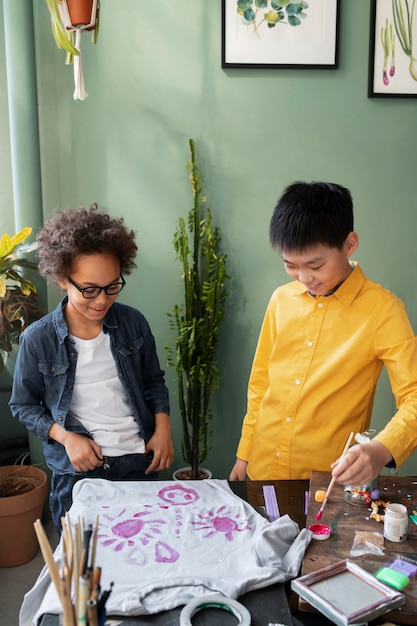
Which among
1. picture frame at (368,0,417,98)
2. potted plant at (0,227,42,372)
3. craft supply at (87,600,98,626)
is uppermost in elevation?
picture frame at (368,0,417,98)

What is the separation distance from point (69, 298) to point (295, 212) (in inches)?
28.2

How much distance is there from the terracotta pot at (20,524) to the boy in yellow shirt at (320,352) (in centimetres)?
111

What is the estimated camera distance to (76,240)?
175 cm

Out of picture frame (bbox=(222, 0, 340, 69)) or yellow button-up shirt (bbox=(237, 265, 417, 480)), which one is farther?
picture frame (bbox=(222, 0, 340, 69))

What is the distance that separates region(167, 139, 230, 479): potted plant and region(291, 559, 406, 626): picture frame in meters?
1.48

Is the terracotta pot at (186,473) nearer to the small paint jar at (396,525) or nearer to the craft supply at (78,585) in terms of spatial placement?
the small paint jar at (396,525)

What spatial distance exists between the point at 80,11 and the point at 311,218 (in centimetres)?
115

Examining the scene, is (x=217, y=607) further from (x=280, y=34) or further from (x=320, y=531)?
(x=280, y=34)

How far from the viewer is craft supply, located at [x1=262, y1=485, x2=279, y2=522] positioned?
1.40 m

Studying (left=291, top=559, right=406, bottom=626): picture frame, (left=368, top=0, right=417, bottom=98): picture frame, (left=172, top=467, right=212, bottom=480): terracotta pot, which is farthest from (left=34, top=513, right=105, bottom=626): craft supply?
(left=368, top=0, right=417, bottom=98): picture frame

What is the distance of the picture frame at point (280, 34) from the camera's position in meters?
2.49

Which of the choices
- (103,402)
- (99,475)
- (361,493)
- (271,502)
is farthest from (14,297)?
(361,493)

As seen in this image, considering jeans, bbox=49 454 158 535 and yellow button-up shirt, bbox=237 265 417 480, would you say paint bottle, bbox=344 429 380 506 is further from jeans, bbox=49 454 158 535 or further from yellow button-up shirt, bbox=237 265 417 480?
jeans, bbox=49 454 158 535

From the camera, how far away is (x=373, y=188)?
2652 mm
